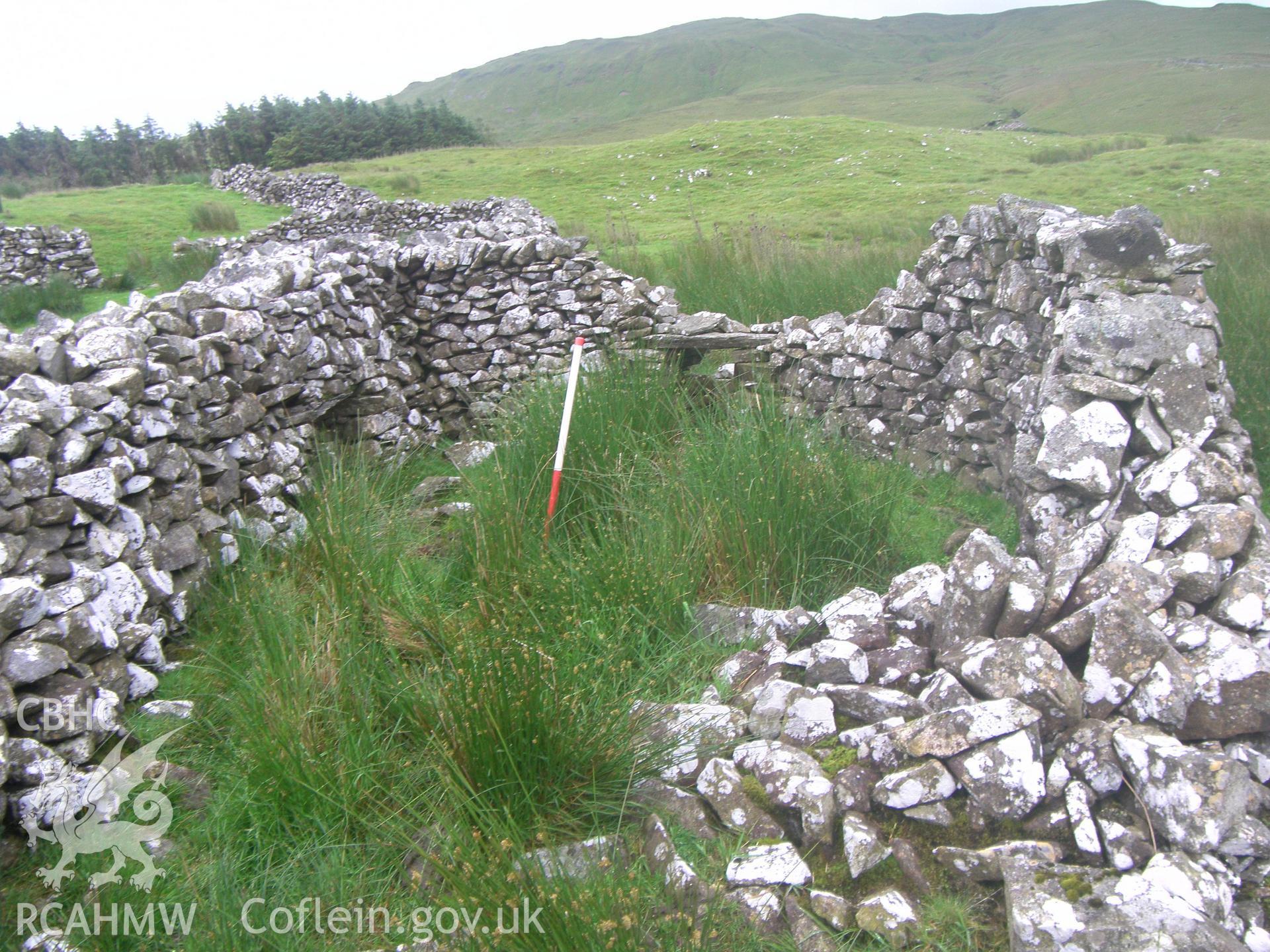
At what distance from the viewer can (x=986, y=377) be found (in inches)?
223

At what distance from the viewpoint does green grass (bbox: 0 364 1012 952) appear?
2494mm

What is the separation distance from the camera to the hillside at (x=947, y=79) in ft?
190

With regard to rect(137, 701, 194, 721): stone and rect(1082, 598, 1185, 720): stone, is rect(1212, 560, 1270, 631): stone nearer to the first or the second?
rect(1082, 598, 1185, 720): stone

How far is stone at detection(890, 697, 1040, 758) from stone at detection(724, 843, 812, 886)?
53cm

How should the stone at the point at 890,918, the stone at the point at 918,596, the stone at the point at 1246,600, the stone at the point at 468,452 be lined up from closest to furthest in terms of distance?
the stone at the point at 890,918
the stone at the point at 1246,600
the stone at the point at 918,596
the stone at the point at 468,452

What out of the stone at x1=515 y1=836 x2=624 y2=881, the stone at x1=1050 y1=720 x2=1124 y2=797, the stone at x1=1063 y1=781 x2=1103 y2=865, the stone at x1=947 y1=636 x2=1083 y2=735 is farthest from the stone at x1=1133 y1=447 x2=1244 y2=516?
the stone at x1=515 y1=836 x2=624 y2=881

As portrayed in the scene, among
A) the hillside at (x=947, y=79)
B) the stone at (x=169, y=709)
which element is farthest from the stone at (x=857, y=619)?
the hillside at (x=947, y=79)

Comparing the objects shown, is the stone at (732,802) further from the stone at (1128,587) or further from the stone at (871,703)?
the stone at (1128,587)

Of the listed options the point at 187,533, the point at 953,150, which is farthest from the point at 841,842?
the point at 953,150

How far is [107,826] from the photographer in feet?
9.12

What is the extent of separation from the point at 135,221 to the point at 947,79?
129m

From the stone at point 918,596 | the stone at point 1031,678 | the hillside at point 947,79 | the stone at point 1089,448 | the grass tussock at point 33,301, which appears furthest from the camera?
the hillside at point 947,79

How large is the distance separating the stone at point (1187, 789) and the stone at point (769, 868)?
99 cm

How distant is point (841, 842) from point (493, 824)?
104 cm
